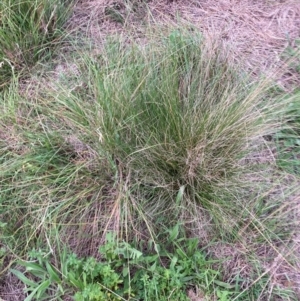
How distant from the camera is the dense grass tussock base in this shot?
1.69 metres

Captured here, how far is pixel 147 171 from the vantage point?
173 cm

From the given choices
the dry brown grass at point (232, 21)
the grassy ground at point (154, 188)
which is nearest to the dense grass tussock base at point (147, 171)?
the grassy ground at point (154, 188)

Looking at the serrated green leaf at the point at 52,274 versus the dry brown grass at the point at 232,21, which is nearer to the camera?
the serrated green leaf at the point at 52,274

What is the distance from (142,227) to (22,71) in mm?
1024

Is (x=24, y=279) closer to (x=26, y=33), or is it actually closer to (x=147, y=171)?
(x=147, y=171)

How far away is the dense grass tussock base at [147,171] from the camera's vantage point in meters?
1.69

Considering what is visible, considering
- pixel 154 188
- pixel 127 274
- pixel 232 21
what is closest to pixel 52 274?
pixel 127 274

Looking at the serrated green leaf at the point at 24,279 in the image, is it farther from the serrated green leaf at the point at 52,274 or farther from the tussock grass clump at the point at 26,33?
the tussock grass clump at the point at 26,33

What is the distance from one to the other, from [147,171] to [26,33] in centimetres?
101

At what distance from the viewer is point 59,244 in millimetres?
1705

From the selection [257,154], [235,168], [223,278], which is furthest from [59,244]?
[257,154]

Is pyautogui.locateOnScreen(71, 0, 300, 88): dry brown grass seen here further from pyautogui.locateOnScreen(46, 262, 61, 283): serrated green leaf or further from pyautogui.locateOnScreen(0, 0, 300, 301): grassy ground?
pyautogui.locateOnScreen(46, 262, 61, 283): serrated green leaf

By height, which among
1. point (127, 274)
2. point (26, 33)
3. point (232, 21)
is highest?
point (232, 21)

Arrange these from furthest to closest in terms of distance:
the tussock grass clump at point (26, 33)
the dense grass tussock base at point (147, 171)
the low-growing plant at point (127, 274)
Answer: the tussock grass clump at point (26, 33) < the dense grass tussock base at point (147, 171) < the low-growing plant at point (127, 274)
